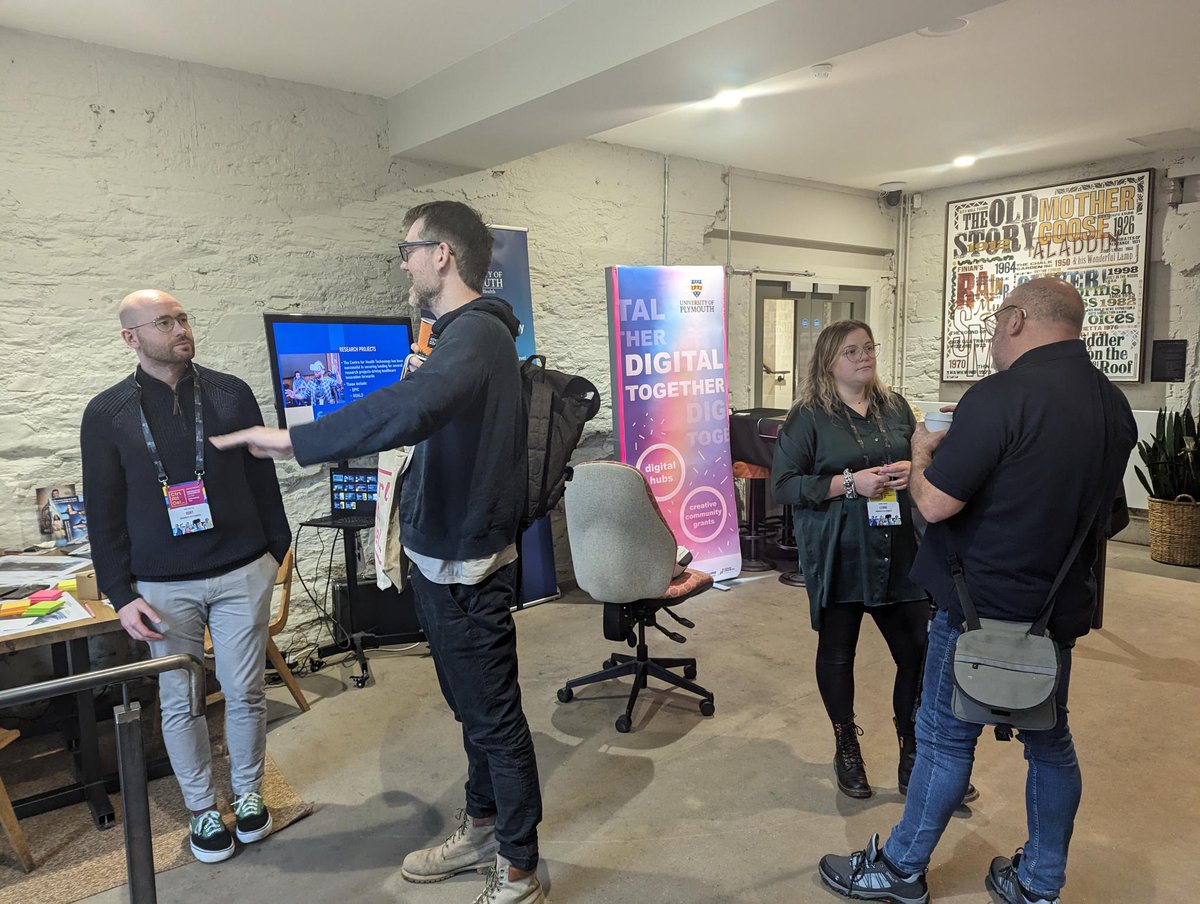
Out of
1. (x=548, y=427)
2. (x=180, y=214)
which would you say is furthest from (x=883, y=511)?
(x=180, y=214)

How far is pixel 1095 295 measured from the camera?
614 cm

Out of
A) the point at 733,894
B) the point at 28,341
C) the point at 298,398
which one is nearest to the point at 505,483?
the point at 733,894

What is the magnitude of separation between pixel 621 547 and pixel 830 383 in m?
0.96

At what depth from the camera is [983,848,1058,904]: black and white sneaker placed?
1.97 meters

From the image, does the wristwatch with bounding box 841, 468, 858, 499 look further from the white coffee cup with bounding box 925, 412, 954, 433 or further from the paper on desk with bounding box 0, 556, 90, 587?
the paper on desk with bounding box 0, 556, 90, 587

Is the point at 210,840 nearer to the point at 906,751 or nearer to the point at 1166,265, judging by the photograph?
the point at 906,751

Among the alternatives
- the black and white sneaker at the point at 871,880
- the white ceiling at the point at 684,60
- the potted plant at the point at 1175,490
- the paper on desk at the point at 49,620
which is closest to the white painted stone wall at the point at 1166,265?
the potted plant at the point at 1175,490

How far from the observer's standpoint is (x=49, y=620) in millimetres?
2391

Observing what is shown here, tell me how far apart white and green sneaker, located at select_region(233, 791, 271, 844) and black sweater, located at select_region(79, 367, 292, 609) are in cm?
72

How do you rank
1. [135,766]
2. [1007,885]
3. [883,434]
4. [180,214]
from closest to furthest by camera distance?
[135,766]
[1007,885]
[883,434]
[180,214]

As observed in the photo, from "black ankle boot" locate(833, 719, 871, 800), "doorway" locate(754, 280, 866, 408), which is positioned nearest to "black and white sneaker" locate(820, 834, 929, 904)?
"black ankle boot" locate(833, 719, 871, 800)

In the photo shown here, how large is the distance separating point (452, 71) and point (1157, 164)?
17.0 ft

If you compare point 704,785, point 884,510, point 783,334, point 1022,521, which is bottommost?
point 704,785

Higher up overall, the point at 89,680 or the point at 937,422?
the point at 937,422
